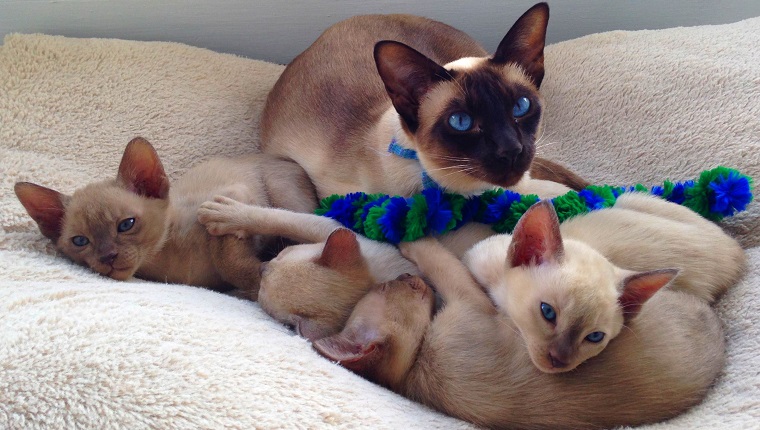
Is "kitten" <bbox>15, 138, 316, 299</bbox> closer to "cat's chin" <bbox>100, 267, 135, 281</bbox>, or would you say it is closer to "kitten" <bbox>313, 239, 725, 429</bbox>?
"cat's chin" <bbox>100, 267, 135, 281</bbox>

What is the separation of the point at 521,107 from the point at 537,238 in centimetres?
40

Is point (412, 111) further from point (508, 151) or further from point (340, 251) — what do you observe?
point (340, 251)

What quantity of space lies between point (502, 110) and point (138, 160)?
36.4 inches

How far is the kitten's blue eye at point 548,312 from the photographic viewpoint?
1.24m

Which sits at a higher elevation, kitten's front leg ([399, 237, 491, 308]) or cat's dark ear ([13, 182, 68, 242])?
cat's dark ear ([13, 182, 68, 242])

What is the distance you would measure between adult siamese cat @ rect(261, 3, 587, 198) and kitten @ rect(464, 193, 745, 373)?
0.21 metres

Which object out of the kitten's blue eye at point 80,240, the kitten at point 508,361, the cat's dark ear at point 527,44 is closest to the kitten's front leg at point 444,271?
the kitten at point 508,361

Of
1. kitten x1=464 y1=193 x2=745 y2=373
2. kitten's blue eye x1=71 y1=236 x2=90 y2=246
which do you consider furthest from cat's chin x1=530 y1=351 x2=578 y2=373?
kitten's blue eye x1=71 y1=236 x2=90 y2=246

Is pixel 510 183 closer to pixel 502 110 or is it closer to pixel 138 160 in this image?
pixel 502 110

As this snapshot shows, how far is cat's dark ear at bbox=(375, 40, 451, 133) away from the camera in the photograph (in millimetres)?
1498

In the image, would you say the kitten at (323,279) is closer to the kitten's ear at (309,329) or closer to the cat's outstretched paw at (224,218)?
the kitten's ear at (309,329)

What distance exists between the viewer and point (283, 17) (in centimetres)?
246

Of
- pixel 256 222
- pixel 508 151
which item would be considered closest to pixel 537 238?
pixel 508 151

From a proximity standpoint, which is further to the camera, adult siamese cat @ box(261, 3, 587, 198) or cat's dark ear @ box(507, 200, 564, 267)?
adult siamese cat @ box(261, 3, 587, 198)
